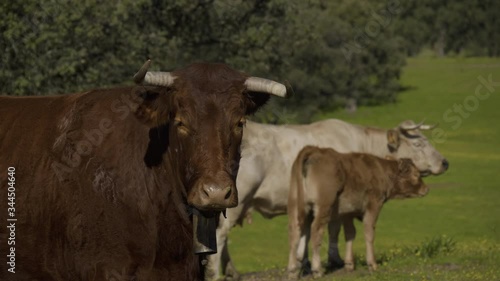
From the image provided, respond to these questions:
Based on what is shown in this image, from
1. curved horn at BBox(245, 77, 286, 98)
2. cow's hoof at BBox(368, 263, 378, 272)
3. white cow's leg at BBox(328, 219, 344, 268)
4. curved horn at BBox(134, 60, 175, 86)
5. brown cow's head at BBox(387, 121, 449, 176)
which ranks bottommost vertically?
cow's hoof at BBox(368, 263, 378, 272)

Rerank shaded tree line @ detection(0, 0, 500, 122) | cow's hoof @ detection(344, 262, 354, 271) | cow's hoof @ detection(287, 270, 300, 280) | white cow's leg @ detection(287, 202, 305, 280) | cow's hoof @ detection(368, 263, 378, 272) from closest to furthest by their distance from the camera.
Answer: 1. cow's hoof @ detection(287, 270, 300, 280)
2. white cow's leg @ detection(287, 202, 305, 280)
3. cow's hoof @ detection(368, 263, 378, 272)
4. cow's hoof @ detection(344, 262, 354, 271)
5. shaded tree line @ detection(0, 0, 500, 122)

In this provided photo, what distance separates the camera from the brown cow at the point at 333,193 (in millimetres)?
15719

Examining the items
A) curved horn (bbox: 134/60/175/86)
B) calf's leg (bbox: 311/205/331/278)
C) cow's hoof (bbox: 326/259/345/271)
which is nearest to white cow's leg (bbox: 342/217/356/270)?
cow's hoof (bbox: 326/259/345/271)

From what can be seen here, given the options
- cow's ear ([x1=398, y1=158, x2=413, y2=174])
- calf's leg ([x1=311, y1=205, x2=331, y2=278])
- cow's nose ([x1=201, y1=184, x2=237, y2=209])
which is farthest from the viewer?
cow's ear ([x1=398, y1=158, x2=413, y2=174])

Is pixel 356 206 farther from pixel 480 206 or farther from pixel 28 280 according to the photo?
pixel 480 206

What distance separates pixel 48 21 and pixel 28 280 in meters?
16.7

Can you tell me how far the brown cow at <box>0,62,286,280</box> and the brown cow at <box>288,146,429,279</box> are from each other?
28.2 ft

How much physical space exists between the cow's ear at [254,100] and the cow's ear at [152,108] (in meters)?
0.56

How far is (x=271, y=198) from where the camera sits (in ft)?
55.1

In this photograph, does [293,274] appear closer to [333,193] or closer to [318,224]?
[318,224]

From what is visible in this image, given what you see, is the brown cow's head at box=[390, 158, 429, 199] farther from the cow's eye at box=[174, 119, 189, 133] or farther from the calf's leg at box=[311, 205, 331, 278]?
the cow's eye at box=[174, 119, 189, 133]

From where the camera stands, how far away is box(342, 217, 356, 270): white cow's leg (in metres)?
16.0

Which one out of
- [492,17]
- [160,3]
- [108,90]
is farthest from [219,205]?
[492,17]

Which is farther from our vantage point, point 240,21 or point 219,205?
point 240,21
